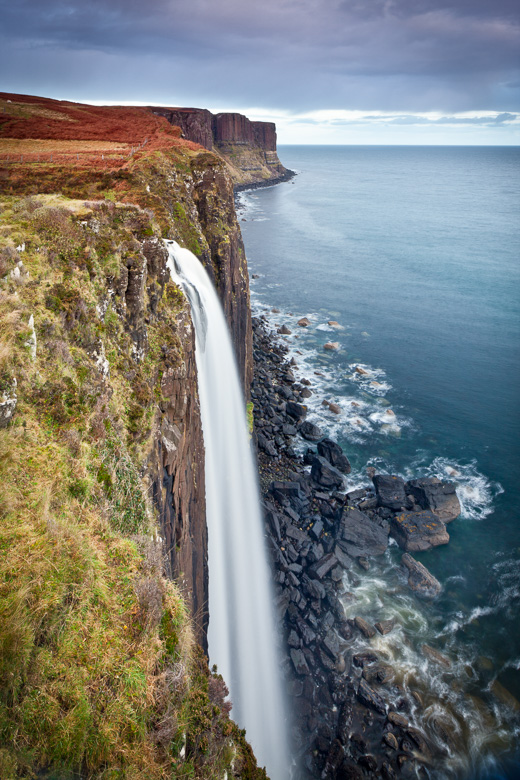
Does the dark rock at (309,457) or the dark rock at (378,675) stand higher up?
the dark rock at (309,457)

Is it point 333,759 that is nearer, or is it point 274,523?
point 333,759

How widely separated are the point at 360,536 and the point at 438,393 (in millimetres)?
22020

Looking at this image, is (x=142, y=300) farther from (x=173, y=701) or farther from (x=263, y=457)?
(x=263, y=457)

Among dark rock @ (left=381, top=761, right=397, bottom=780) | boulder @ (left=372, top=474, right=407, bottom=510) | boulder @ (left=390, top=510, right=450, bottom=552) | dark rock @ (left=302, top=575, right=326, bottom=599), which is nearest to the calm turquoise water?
boulder @ (left=390, top=510, right=450, bottom=552)

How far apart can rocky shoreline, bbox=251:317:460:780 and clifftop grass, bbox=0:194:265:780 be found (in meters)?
12.4

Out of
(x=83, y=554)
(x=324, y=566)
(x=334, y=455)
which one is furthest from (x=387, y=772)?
(x=334, y=455)

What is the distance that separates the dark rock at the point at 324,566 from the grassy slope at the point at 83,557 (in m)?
16.5

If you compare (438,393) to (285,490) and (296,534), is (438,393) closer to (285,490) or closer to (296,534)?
(285,490)

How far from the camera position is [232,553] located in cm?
2328

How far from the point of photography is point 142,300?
14.7 m

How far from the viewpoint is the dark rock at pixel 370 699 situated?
1995 cm

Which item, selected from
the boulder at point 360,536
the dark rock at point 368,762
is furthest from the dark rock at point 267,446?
the dark rock at point 368,762

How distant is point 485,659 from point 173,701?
2217 centimetres

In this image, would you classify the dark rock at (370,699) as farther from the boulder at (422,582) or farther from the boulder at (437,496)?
the boulder at (437,496)
